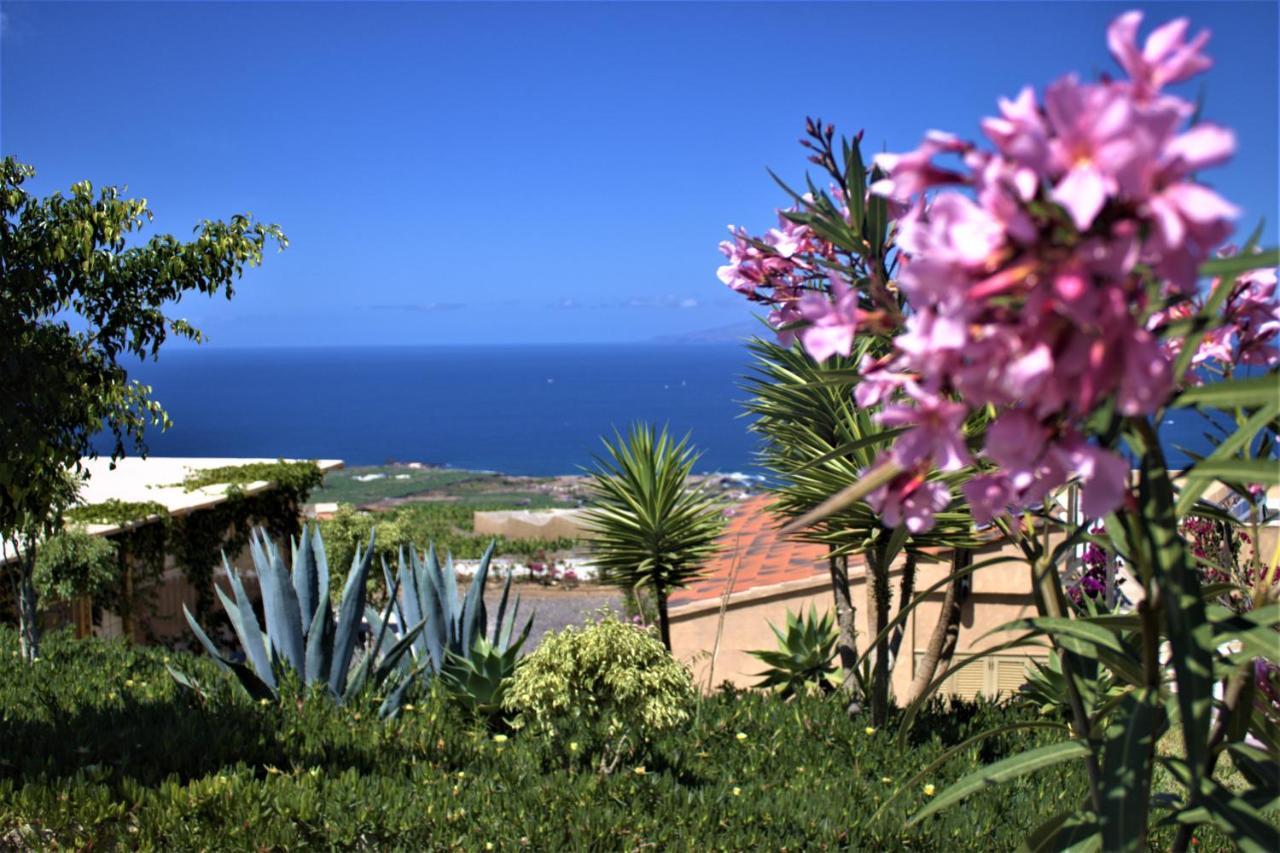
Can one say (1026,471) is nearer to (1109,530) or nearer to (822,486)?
(1109,530)

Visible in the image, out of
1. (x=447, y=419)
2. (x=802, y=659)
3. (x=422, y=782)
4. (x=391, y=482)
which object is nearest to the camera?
(x=422, y=782)

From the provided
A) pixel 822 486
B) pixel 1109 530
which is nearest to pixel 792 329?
pixel 1109 530

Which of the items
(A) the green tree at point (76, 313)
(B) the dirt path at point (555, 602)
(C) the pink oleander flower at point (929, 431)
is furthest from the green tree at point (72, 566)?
(C) the pink oleander flower at point (929, 431)

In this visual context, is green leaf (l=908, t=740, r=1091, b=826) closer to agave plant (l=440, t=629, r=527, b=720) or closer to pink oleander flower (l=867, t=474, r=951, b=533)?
pink oleander flower (l=867, t=474, r=951, b=533)

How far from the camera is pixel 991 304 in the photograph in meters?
0.91

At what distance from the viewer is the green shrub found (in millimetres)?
5008

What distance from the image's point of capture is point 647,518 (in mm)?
7711

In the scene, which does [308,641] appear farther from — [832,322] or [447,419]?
[447,419]

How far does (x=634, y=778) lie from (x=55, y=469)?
3207mm

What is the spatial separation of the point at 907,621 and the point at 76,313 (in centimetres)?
672

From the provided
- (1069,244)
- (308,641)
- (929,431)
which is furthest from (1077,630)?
(308,641)

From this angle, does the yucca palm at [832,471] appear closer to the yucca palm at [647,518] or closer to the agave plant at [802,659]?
the agave plant at [802,659]

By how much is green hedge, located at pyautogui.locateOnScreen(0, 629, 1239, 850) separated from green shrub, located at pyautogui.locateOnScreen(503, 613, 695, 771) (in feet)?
0.48

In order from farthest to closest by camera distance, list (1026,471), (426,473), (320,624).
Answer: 1. (426,473)
2. (320,624)
3. (1026,471)
